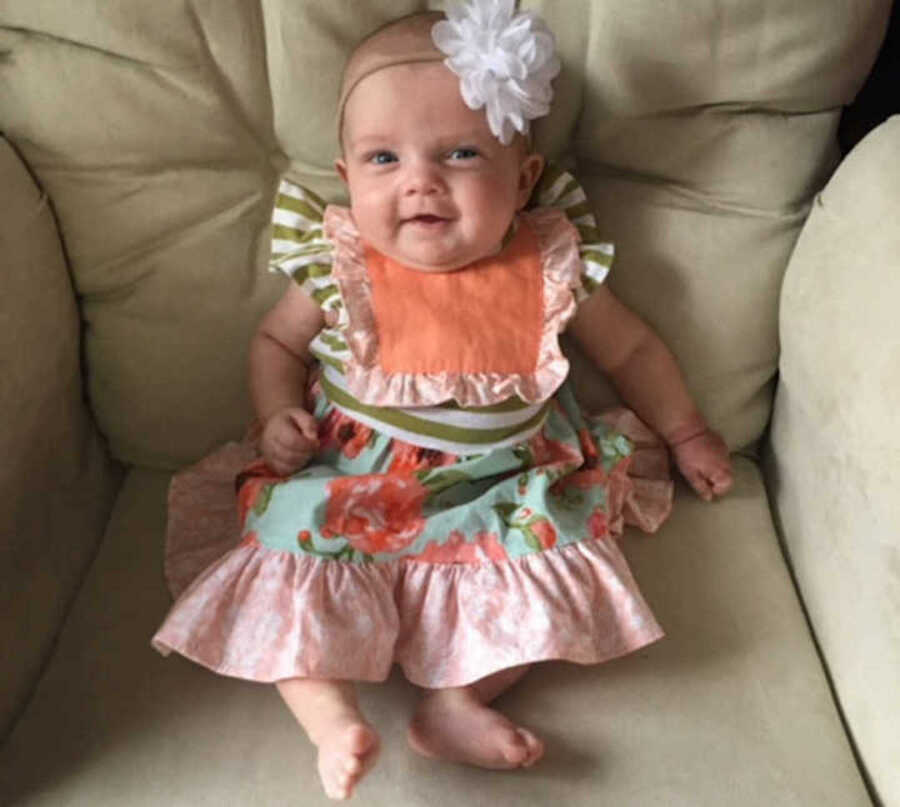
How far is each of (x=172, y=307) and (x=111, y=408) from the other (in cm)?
13

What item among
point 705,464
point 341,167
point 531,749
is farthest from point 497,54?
point 531,749

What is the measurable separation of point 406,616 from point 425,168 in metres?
0.39

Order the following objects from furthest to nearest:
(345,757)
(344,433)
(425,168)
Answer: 1. (344,433)
2. (425,168)
3. (345,757)

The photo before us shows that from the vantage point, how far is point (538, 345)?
3.33 feet

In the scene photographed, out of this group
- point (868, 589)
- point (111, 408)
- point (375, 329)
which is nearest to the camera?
point (868, 589)

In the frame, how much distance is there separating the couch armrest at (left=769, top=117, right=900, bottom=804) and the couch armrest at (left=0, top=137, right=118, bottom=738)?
0.69m

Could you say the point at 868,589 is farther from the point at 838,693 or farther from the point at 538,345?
the point at 538,345

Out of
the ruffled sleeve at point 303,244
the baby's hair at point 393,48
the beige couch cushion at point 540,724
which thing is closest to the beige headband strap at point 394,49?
the baby's hair at point 393,48

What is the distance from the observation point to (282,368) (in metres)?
1.05

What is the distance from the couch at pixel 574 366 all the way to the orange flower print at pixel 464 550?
0.11m

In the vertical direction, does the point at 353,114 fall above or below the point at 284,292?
above

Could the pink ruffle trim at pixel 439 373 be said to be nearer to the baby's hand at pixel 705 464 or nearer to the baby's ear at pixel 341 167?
the baby's ear at pixel 341 167

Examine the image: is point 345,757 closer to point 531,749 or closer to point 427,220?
point 531,749

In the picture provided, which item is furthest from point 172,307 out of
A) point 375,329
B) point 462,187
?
point 462,187
